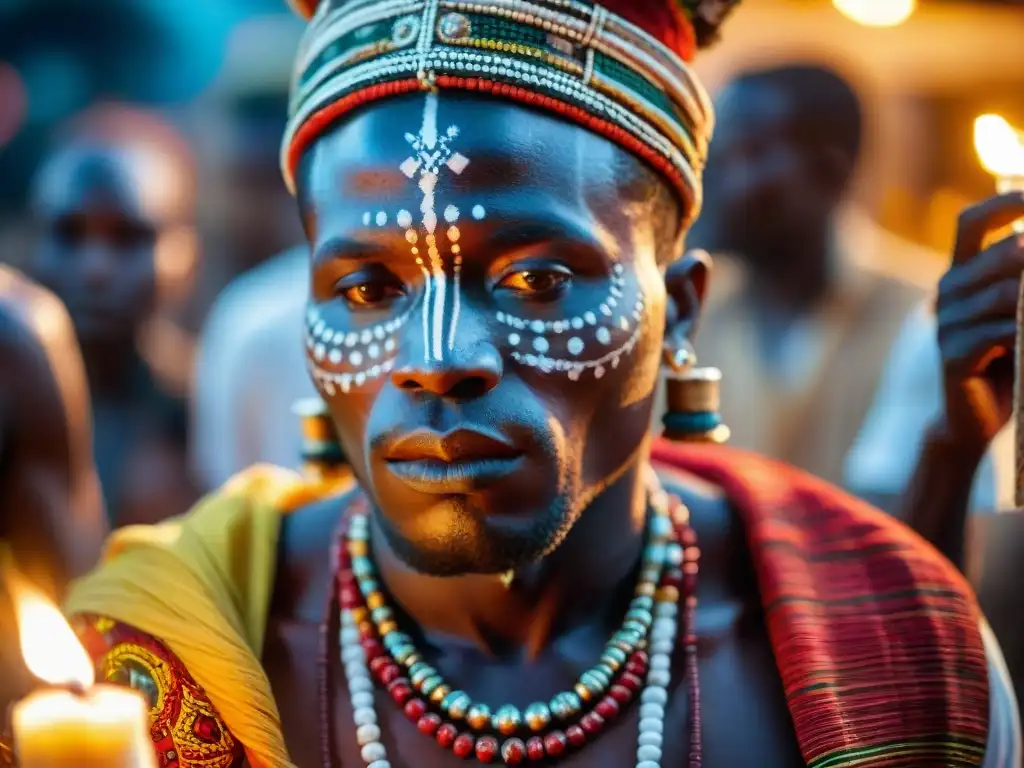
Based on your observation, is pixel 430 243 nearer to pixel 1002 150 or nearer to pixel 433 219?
pixel 433 219

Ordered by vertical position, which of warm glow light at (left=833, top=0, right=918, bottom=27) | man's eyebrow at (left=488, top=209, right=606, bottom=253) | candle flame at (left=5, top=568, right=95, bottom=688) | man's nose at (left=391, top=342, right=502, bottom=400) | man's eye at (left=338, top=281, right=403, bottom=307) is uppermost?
warm glow light at (left=833, top=0, right=918, bottom=27)

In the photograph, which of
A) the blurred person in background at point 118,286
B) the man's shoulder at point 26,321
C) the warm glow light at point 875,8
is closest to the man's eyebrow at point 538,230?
the man's shoulder at point 26,321

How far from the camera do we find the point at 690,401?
2.86 m

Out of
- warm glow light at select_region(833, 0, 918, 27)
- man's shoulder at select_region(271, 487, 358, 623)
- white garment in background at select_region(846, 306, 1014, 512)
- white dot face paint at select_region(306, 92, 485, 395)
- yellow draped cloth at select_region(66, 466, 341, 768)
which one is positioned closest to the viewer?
white dot face paint at select_region(306, 92, 485, 395)

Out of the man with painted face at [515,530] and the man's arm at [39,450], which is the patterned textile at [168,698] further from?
the man's arm at [39,450]

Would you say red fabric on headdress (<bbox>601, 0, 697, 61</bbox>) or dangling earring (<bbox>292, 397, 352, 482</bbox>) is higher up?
red fabric on headdress (<bbox>601, 0, 697, 61</bbox>)

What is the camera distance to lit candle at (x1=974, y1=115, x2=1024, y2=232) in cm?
259

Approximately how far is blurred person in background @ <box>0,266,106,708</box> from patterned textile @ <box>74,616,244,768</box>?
132 cm

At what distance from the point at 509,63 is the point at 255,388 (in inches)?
128

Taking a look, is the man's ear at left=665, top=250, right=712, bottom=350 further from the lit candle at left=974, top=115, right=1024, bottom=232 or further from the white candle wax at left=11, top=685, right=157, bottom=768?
the white candle wax at left=11, top=685, right=157, bottom=768

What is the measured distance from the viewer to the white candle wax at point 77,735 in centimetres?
155

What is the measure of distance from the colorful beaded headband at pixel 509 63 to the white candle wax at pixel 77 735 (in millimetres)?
1280

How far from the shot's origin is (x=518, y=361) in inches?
94.9

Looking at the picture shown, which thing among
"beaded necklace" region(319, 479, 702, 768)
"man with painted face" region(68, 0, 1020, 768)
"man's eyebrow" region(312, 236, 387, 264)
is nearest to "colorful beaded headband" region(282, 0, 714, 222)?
"man with painted face" region(68, 0, 1020, 768)
